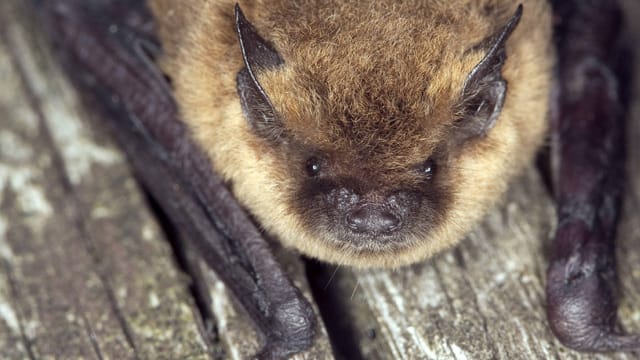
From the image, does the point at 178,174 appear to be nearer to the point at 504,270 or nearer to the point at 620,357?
the point at 504,270

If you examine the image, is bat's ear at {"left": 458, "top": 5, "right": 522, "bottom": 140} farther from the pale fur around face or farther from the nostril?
the nostril

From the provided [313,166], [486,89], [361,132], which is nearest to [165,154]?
[313,166]

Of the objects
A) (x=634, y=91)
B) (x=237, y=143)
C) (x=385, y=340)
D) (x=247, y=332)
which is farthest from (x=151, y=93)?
(x=634, y=91)

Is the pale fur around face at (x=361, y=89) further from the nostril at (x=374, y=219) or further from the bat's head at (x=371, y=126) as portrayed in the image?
the nostril at (x=374, y=219)

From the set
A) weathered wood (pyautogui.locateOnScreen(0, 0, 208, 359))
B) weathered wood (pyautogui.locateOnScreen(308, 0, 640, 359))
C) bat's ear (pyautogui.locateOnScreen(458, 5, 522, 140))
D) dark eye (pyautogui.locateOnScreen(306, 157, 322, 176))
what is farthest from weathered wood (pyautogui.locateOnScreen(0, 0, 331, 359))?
bat's ear (pyautogui.locateOnScreen(458, 5, 522, 140))

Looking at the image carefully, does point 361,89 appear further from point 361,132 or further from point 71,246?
point 71,246
